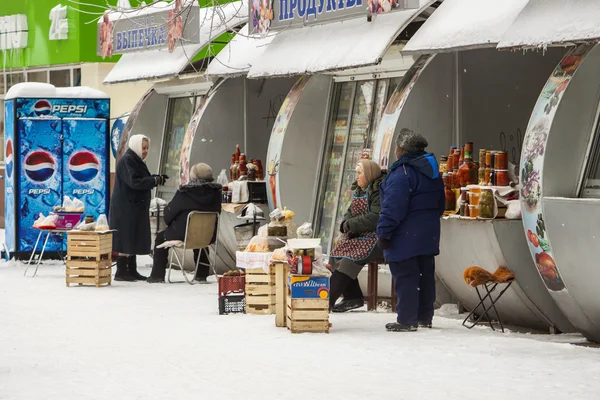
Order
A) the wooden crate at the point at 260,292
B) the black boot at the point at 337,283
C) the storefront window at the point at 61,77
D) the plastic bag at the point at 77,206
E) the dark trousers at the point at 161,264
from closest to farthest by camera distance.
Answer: the black boot at the point at 337,283, the wooden crate at the point at 260,292, the dark trousers at the point at 161,264, the plastic bag at the point at 77,206, the storefront window at the point at 61,77

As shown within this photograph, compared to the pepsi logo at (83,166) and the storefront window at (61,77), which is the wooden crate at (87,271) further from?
the storefront window at (61,77)

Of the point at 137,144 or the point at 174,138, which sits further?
the point at 174,138

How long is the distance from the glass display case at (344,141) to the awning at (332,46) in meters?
0.79

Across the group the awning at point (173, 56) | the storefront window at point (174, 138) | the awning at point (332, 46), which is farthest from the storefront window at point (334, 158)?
the storefront window at point (174, 138)

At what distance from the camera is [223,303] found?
39.2 ft

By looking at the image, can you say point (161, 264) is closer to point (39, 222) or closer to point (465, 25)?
point (39, 222)

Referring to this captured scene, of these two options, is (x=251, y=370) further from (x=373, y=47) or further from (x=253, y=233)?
(x=253, y=233)

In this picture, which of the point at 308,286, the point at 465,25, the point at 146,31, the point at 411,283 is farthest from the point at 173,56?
the point at 411,283

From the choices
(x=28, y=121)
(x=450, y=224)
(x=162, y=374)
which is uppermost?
(x=28, y=121)

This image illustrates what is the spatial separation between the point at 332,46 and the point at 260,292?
8.59 ft

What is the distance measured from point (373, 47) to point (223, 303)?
264cm

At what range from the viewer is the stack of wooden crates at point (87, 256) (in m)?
14.6

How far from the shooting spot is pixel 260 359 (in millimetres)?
9219

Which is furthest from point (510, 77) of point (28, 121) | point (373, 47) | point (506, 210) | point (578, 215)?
point (28, 121)
